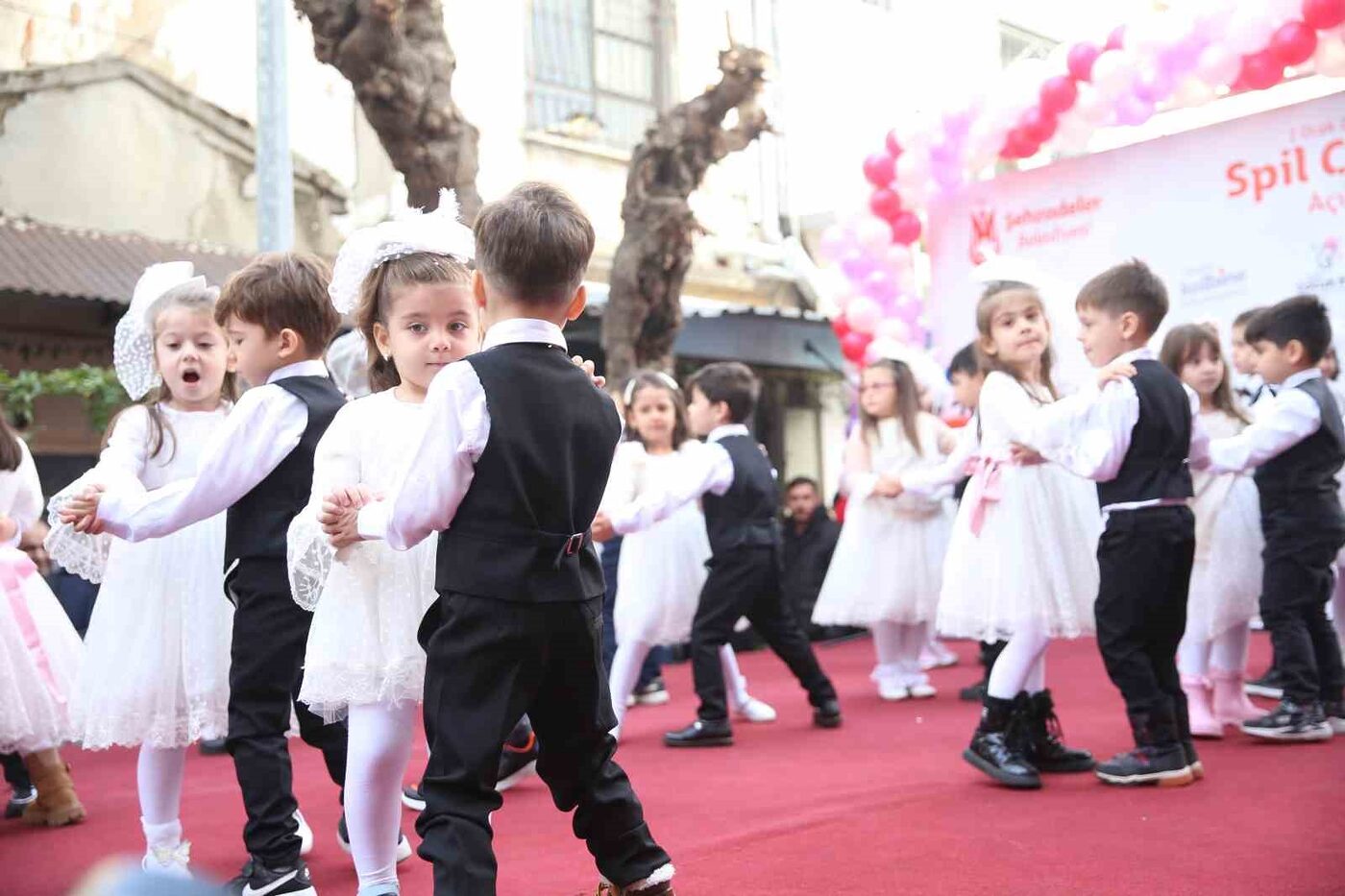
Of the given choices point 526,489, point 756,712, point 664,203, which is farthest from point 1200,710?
point 664,203

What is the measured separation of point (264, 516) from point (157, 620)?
1.64ft

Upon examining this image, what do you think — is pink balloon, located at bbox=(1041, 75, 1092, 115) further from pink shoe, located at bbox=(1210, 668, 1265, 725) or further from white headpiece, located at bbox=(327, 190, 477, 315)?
white headpiece, located at bbox=(327, 190, 477, 315)

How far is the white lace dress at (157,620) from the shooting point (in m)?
3.55

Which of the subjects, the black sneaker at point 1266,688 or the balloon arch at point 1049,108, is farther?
the balloon arch at point 1049,108

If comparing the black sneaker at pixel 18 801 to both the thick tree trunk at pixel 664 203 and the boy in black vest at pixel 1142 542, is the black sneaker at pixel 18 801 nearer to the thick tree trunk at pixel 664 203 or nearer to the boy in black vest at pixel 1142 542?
the boy in black vest at pixel 1142 542

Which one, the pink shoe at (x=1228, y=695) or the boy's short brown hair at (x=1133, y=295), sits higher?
the boy's short brown hair at (x=1133, y=295)

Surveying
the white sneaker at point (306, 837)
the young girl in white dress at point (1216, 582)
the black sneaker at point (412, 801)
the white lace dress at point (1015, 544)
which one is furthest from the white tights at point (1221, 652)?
the white sneaker at point (306, 837)

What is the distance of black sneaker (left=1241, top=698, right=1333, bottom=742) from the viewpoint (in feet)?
16.5

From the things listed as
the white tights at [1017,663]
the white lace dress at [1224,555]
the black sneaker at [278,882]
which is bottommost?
the black sneaker at [278,882]

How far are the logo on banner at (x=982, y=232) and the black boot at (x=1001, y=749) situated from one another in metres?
4.92

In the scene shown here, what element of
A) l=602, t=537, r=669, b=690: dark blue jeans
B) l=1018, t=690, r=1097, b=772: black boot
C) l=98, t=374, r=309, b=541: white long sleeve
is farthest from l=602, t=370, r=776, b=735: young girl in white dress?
l=98, t=374, r=309, b=541: white long sleeve

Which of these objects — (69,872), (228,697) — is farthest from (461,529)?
(69,872)

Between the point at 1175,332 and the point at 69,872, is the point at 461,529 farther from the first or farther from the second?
the point at 1175,332

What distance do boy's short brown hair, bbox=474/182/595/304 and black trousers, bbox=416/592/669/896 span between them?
590 millimetres
